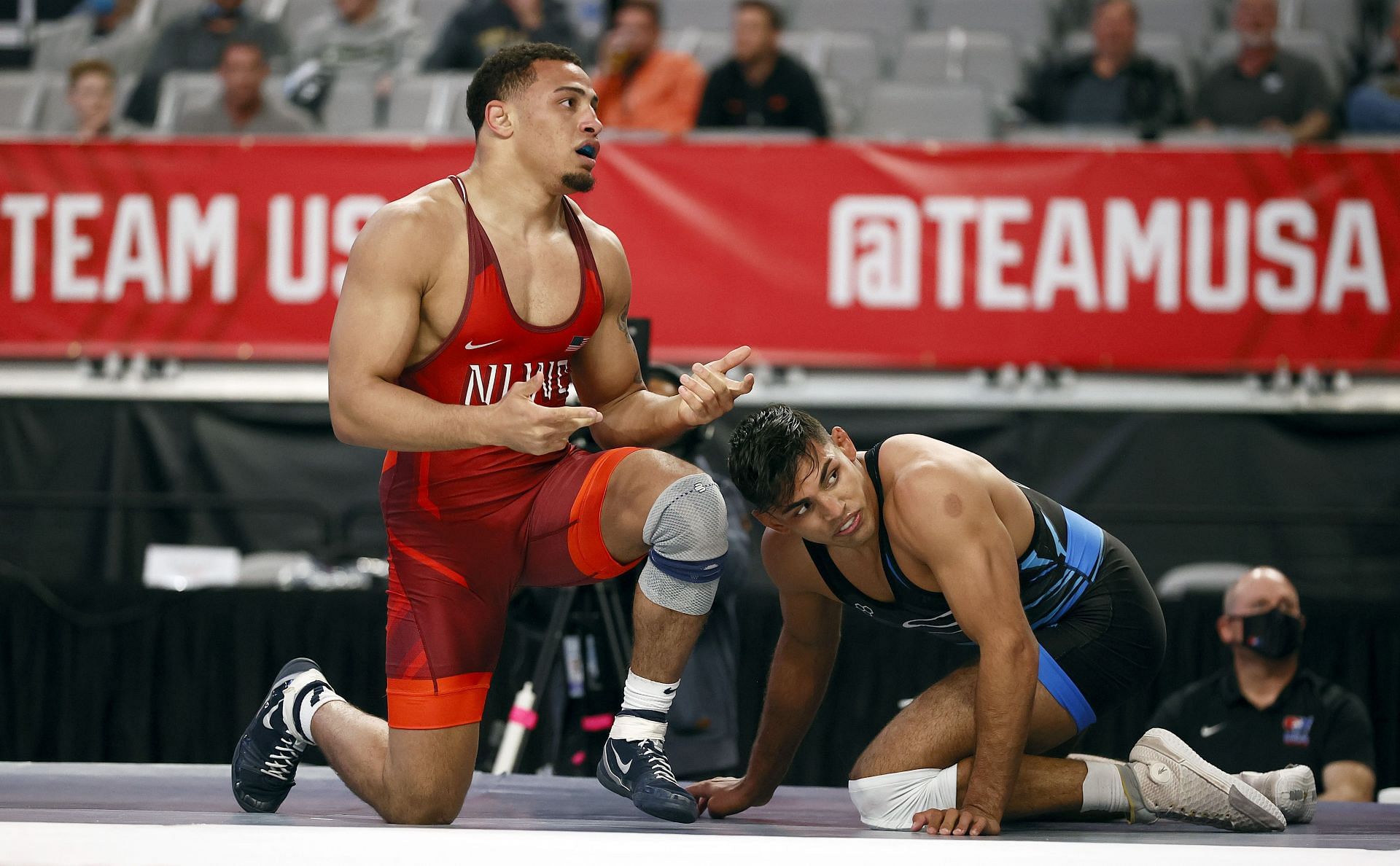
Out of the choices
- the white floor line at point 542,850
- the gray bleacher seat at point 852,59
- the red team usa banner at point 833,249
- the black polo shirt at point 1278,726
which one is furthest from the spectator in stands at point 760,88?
the white floor line at point 542,850

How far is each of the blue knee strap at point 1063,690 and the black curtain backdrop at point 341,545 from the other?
68.1 inches

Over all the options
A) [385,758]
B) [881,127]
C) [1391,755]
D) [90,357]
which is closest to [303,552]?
[90,357]

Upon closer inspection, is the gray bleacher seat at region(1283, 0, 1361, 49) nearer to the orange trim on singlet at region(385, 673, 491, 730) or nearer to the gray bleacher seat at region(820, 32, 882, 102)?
the gray bleacher seat at region(820, 32, 882, 102)

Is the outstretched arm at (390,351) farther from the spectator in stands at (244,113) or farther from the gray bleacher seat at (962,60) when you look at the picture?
the gray bleacher seat at (962,60)

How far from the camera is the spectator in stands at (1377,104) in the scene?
21.1 feet

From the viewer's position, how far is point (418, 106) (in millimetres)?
6875

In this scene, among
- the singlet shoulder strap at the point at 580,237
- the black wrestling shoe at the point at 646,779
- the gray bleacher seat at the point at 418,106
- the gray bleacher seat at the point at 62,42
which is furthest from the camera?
the gray bleacher seat at the point at 62,42

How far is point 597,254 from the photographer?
10.0 ft

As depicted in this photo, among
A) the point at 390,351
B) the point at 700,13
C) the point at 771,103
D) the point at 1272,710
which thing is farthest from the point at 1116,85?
the point at 390,351

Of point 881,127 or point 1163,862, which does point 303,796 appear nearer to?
point 1163,862

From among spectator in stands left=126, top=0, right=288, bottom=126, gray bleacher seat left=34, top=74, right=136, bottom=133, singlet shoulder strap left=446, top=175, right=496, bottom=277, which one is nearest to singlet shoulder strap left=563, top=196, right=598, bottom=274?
singlet shoulder strap left=446, top=175, right=496, bottom=277

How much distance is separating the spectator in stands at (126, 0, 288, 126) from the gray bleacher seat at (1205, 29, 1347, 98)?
4390mm

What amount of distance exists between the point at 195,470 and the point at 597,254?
393 centimetres

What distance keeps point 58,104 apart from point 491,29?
2.04 m
